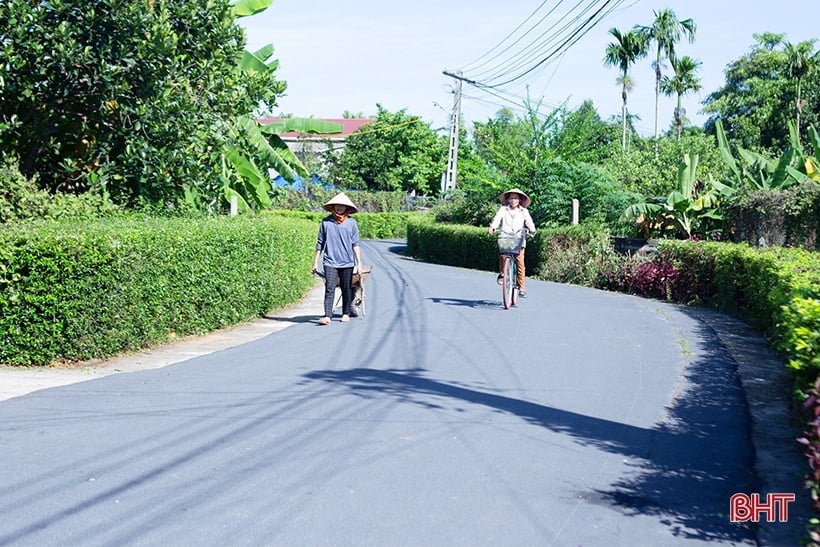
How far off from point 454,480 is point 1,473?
2947 millimetres

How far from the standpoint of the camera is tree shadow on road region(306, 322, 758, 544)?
6030 millimetres

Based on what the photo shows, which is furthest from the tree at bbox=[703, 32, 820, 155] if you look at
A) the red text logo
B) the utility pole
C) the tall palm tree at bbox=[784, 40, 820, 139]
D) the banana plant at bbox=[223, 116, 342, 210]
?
the red text logo

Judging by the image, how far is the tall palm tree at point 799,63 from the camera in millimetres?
51219

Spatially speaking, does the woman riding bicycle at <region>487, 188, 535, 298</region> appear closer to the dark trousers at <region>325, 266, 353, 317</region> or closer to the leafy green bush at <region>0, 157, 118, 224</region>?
the dark trousers at <region>325, 266, 353, 317</region>

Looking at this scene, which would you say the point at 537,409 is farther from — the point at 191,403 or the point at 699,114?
the point at 699,114

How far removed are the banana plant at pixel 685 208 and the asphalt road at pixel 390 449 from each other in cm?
1224

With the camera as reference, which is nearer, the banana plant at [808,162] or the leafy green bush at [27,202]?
the leafy green bush at [27,202]

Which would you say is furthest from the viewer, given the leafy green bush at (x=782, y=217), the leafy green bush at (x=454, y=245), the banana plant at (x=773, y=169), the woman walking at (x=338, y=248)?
the leafy green bush at (x=454, y=245)

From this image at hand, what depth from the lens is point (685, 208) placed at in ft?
79.4

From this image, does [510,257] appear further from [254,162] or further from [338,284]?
[254,162]

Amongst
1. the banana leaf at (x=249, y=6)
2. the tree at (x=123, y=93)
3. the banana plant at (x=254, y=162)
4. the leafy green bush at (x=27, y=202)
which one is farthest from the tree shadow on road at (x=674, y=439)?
the banana leaf at (x=249, y=6)

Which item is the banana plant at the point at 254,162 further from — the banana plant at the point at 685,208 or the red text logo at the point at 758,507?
the red text logo at the point at 758,507

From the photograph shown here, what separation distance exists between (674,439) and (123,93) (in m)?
11.6

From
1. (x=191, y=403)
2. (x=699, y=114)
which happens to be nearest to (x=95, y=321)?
(x=191, y=403)
